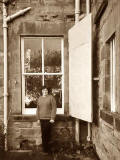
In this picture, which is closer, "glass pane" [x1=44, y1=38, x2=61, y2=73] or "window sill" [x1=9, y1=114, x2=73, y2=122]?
"window sill" [x1=9, y1=114, x2=73, y2=122]

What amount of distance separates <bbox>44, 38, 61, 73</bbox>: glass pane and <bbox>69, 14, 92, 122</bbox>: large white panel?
52 centimetres

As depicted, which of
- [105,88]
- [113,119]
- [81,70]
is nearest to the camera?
[113,119]

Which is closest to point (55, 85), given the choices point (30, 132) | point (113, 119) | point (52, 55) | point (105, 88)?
point (52, 55)

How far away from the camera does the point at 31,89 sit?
8.38 meters

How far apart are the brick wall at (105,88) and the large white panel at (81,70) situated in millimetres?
211

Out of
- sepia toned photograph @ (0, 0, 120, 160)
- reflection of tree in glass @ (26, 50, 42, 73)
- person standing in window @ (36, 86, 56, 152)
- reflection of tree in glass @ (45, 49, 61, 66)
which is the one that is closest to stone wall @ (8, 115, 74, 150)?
sepia toned photograph @ (0, 0, 120, 160)

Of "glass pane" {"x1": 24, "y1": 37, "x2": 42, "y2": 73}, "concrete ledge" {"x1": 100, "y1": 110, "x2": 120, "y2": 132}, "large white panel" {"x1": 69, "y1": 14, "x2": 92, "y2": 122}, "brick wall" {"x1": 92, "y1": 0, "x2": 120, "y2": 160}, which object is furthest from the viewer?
"glass pane" {"x1": 24, "y1": 37, "x2": 42, "y2": 73}

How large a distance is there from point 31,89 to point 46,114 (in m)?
1.06

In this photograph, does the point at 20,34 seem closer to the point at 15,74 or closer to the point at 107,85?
the point at 15,74

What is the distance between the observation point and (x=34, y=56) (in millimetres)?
8391

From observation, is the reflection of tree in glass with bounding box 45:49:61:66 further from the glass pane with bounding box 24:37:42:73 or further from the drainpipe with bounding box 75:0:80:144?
the drainpipe with bounding box 75:0:80:144

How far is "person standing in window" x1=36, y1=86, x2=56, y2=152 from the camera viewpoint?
755cm

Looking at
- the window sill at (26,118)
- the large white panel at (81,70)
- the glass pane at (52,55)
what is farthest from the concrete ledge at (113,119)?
the glass pane at (52,55)

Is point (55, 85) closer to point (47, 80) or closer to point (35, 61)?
point (47, 80)
